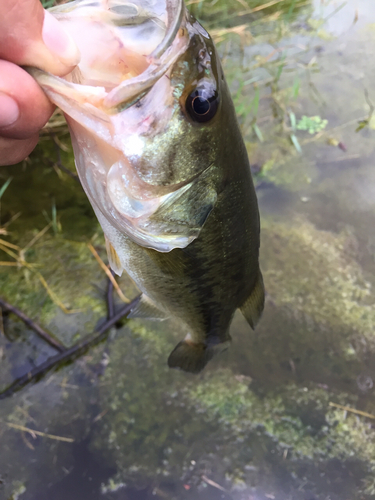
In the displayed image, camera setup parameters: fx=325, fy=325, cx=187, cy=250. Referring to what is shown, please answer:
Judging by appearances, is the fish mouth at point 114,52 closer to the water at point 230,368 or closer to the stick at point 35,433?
the water at point 230,368

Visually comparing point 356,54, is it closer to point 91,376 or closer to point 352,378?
point 352,378

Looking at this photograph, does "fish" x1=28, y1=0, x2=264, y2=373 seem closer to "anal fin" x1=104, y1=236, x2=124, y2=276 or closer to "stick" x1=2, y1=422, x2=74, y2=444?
"anal fin" x1=104, y1=236, x2=124, y2=276

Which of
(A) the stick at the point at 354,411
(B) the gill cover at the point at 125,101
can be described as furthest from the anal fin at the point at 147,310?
(A) the stick at the point at 354,411

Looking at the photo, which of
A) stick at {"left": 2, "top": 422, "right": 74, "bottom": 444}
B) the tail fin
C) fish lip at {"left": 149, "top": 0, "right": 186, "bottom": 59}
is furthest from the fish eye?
stick at {"left": 2, "top": 422, "right": 74, "bottom": 444}

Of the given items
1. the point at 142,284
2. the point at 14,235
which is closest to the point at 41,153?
the point at 14,235

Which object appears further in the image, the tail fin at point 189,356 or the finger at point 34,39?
the tail fin at point 189,356

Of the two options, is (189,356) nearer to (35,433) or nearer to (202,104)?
(35,433)
